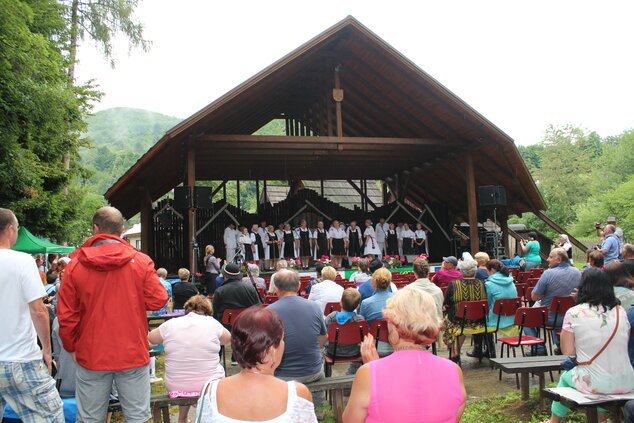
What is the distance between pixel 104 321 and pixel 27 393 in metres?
0.57

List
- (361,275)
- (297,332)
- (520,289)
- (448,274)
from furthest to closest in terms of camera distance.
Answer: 1. (520,289)
2. (361,275)
3. (448,274)
4. (297,332)

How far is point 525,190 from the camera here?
51.9 feet

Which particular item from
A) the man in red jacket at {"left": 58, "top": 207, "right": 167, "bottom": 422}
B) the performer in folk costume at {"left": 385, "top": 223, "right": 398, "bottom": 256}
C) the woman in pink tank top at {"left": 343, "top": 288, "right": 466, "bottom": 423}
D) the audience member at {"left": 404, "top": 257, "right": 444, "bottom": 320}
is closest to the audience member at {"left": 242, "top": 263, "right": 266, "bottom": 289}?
the audience member at {"left": 404, "top": 257, "right": 444, "bottom": 320}

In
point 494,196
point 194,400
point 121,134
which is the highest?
point 121,134

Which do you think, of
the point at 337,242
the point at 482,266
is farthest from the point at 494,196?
the point at 482,266

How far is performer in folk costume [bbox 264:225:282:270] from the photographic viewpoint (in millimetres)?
16844

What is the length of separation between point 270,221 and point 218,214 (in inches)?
78.1

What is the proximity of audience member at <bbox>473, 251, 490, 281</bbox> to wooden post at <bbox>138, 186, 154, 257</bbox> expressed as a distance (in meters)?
12.0

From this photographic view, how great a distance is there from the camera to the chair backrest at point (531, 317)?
18.6 ft

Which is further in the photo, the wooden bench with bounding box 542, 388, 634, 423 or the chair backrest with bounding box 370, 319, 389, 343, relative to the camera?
the chair backrest with bounding box 370, 319, 389, 343

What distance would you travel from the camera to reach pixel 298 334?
13.0ft

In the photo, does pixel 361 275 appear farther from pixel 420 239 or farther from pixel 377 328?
pixel 420 239

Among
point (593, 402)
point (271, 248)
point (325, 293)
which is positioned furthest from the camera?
point (271, 248)

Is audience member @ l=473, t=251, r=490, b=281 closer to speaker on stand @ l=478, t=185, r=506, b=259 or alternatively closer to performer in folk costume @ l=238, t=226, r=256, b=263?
speaker on stand @ l=478, t=185, r=506, b=259
